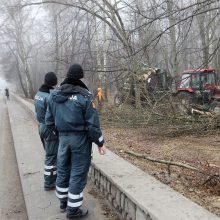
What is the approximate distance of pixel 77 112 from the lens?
4379 mm

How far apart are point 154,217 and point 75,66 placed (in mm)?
2055

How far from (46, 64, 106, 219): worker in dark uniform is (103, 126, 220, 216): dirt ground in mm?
1315

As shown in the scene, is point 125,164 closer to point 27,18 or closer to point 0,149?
point 0,149

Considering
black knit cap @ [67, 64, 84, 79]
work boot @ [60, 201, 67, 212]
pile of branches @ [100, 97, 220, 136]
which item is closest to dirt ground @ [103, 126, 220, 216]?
pile of branches @ [100, 97, 220, 136]

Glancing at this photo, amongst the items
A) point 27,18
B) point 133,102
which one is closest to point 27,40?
point 27,18

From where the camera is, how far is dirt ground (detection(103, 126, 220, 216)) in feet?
15.6

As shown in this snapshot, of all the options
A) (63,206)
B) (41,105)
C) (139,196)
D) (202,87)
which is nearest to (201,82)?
(202,87)

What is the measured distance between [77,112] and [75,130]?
22cm

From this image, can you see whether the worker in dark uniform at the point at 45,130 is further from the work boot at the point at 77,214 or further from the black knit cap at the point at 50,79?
the work boot at the point at 77,214

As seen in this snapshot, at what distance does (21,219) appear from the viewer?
5.11m

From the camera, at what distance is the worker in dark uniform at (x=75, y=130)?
440cm

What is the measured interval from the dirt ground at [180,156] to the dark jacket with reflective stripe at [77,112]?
1418mm

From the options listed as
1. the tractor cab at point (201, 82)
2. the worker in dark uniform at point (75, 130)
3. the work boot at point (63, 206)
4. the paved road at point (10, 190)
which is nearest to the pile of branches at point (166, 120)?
the paved road at point (10, 190)

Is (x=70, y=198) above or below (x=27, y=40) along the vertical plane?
below
